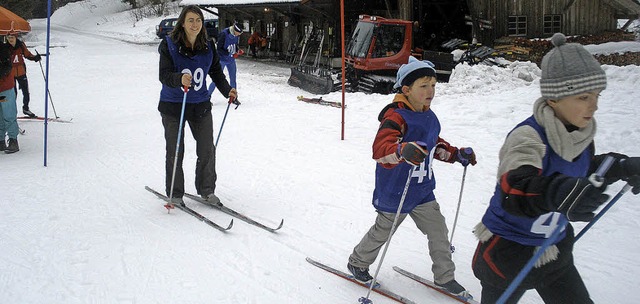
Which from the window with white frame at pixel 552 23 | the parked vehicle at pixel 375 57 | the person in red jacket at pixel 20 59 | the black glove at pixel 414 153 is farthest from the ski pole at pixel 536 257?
the window with white frame at pixel 552 23

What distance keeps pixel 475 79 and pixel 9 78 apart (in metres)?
10.1

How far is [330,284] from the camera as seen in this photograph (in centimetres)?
374

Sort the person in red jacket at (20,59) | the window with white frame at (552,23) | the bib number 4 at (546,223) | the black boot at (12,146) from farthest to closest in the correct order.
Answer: the window with white frame at (552,23)
the person in red jacket at (20,59)
the black boot at (12,146)
the bib number 4 at (546,223)

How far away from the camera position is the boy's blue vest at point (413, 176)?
3125mm

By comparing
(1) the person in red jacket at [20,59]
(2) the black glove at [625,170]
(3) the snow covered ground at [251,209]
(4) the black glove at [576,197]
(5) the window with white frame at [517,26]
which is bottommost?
(3) the snow covered ground at [251,209]

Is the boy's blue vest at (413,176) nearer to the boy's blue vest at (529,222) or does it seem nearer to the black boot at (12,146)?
the boy's blue vest at (529,222)

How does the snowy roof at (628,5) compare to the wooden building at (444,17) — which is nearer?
the snowy roof at (628,5)

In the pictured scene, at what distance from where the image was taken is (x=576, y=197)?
1854mm

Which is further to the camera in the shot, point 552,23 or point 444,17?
point 444,17

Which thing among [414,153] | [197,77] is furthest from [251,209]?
[414,153]

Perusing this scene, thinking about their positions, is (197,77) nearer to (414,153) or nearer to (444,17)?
(414,153)

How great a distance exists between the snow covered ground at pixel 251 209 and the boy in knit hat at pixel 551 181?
3.98 feet

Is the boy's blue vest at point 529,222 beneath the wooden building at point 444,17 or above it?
beneath

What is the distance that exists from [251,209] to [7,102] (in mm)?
4823
